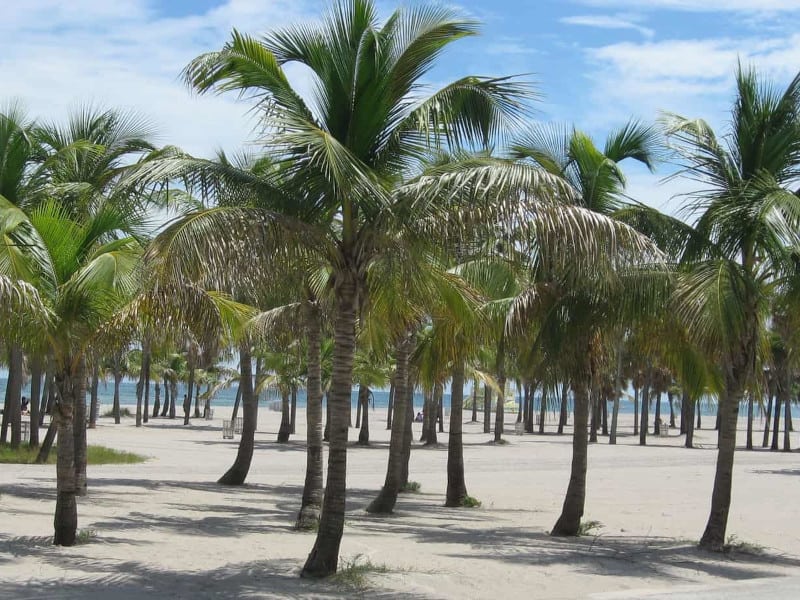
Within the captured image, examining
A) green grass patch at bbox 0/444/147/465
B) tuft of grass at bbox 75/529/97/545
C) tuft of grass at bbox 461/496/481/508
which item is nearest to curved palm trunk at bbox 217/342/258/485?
green grass patch at bbox 0/444/147/465

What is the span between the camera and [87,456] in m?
26.9

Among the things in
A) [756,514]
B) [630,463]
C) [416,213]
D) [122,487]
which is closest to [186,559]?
[416,213]

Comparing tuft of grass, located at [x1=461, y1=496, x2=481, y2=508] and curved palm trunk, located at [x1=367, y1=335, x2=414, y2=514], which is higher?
curved palm trunk, located at [x1=367, y1=335, x2=414, y2=514]

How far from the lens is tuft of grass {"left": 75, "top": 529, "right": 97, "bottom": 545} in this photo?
12.1 m

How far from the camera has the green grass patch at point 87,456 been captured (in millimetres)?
26609

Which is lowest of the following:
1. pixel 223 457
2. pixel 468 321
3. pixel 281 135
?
pixel 223 457

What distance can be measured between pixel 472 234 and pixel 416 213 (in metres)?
0.71

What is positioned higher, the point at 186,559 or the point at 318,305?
the point at 318,305

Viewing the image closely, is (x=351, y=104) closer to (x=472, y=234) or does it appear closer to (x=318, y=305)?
(x=472, y=234)

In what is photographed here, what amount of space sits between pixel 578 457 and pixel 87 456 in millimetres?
16833

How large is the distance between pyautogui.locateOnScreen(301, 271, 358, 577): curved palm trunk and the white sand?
1.00ft

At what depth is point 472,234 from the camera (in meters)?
9.89

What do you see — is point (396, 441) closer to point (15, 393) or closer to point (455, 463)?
point (455, 463)

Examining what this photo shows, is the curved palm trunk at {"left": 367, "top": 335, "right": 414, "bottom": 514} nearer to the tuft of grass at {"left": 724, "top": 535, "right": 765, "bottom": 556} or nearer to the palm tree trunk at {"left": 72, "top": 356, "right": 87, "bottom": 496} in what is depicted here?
the palm tree trunk at {"left": 72, "top": 356, "right": 87, "bottom": 496}
